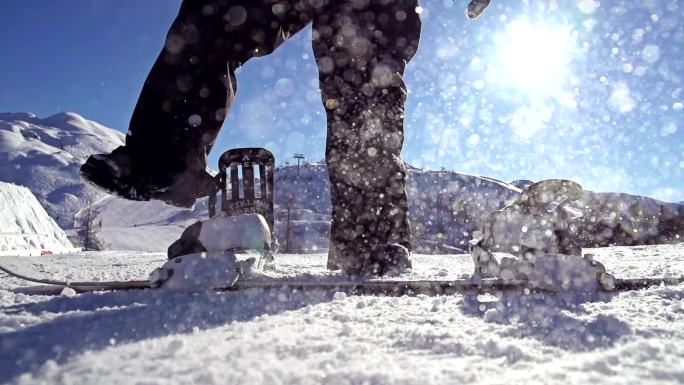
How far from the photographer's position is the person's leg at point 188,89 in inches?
93.4

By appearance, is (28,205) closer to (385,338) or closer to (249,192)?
(249,192)

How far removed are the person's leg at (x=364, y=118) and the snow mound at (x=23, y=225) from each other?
483cm

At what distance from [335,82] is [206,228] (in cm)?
115

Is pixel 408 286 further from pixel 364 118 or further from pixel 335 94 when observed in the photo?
pixel 335 94

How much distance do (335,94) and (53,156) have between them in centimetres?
10323

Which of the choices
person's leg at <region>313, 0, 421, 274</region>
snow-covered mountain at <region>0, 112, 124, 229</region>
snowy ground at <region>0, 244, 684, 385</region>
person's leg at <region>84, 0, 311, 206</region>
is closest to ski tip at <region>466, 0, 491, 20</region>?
person's leg at <region>313, 0, 421, 274</region>

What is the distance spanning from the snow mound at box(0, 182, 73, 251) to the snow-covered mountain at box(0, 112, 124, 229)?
5268cm

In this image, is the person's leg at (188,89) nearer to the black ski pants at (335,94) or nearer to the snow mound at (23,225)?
the black ski pants at (335,94)

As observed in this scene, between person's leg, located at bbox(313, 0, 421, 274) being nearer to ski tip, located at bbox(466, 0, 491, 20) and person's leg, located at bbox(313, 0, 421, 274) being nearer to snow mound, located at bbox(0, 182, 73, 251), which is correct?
ski tip, located at bbox(466, 0, 491, 20)

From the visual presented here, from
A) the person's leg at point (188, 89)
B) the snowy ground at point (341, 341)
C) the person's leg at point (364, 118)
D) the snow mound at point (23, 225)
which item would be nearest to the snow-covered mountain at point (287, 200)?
the snow mound at point (23, 225)

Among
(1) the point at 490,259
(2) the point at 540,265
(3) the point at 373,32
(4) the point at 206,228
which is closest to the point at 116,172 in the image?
(4) the point at 206,228

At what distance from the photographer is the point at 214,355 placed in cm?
63

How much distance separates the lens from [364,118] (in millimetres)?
2424

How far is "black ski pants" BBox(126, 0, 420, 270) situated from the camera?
239 cm
